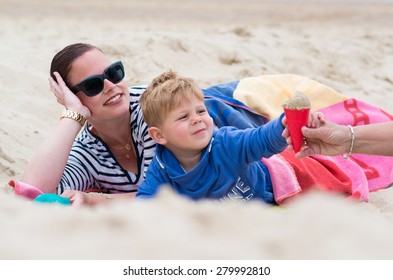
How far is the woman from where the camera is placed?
3105mm

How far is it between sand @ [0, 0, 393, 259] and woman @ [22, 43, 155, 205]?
0.38 metres

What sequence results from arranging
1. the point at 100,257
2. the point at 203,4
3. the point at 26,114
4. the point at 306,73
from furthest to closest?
1. the point at 203,4
2. the point at 306,73
3. the point at 26,114
4. the point at 100,257

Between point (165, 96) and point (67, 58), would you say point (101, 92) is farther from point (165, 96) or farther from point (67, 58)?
point (165, 96)

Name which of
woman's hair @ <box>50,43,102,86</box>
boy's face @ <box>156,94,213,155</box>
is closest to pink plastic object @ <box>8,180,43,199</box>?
woman's hair @ <box>50,43,102,86</box>

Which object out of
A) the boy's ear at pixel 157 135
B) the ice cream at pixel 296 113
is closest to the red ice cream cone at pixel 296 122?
the ice cream at pixel 296 113

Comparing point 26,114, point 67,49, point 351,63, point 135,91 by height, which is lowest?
point 351,63

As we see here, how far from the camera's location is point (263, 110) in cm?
384

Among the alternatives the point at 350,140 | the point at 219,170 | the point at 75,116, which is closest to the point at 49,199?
the point at 75,116

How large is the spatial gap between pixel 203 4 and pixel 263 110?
384 inches

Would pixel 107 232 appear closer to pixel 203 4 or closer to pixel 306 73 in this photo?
pixel 306 73

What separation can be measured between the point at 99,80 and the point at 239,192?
2.72 feet

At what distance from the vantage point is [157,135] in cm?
296

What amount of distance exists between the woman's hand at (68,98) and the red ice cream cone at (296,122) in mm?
1040
